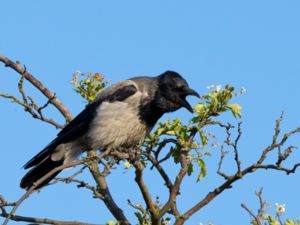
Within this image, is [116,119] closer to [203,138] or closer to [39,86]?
[39,86]

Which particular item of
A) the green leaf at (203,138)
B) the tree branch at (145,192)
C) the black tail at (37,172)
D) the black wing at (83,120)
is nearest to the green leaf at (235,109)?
the green leaf at (203,138)

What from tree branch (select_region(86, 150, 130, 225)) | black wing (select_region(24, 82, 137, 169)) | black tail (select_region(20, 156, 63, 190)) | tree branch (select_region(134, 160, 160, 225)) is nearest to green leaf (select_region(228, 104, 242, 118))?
tree branch (select_region(134, 160, 160, 225))

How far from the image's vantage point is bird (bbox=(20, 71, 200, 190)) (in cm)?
638

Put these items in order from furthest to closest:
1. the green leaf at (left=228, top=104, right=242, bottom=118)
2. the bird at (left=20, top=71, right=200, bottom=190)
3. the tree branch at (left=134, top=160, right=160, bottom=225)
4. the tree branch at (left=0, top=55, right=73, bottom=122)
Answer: the bird at (left=20, top=71, right=200, bottom=190)
the tree branch at (left=0, top=55, right=73, bottom=122)
the green leaf at (left=228, top=104, right=242, bottom=118)
the tree branch at (left=134, top=160, right=160, bottom=225)

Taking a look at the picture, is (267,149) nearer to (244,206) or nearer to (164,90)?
(244,206)

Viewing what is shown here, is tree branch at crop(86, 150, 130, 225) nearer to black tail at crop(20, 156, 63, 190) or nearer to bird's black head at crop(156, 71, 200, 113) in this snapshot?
black tail at crop(20, 156, 63, 190)

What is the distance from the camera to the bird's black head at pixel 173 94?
6602 millimetres

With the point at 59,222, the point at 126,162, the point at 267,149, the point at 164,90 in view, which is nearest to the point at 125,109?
the point at 164,90

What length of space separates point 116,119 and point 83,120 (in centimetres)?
44

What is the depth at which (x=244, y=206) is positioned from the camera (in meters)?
4.27

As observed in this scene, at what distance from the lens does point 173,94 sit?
666 centimetres

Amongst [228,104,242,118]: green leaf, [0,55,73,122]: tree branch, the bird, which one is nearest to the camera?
[228,104,242,118]: green leaf

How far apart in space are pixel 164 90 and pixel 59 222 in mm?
2388

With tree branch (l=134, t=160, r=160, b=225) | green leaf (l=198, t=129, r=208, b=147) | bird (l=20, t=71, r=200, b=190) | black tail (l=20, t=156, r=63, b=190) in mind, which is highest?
bird (l=20, t=71, r=200, b=190)
